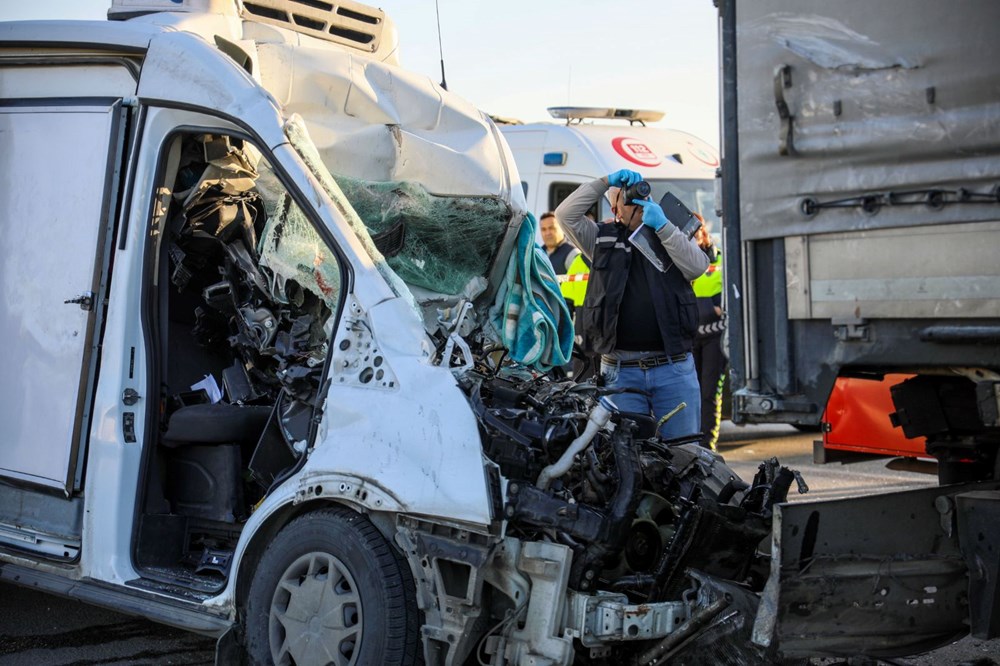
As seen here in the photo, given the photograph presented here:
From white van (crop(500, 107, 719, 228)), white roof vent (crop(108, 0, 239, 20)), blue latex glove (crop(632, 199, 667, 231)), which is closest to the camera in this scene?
white roof vent (crop(108, 0, 239, 20))

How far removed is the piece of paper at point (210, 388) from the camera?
557 cm

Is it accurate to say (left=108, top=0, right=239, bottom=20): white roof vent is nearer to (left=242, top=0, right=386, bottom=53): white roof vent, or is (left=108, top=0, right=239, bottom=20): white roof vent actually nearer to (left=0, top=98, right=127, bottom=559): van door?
(left=242, top=0, right=386, bottom=53): white roof vent

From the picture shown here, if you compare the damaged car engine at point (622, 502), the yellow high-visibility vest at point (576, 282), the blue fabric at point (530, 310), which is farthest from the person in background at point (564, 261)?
the damaged car engine at point (622, 502)

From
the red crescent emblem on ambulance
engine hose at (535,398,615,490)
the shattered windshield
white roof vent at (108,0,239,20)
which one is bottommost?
engine hose at (535,398,615,490)

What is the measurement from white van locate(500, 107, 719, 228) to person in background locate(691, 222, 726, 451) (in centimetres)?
163

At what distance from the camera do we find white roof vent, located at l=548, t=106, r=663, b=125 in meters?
12.6

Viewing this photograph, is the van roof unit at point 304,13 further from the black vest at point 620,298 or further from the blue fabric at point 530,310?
the black vest at point 620,298

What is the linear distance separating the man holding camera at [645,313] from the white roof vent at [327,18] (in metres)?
1.47

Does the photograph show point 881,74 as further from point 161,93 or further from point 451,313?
point 161,93

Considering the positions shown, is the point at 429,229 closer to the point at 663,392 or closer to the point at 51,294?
the point at 663,392

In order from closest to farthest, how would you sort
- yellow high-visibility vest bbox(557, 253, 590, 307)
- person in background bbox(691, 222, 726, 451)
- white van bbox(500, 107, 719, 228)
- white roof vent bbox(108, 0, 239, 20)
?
white roof vent bbox(108, 0, 239, 20), person in background bbox(691, 222, 726, 451), yellow high-visibility vest bbox(557, 253, 590, 307), white van bbox(500, 107, 719, 228)

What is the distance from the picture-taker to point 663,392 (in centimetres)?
620

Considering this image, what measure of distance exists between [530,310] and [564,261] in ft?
18.9

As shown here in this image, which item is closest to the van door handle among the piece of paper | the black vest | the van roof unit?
the piece of paper
